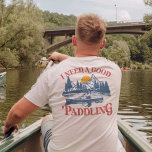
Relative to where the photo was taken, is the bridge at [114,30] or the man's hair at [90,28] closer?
the man's hair at [90,28]

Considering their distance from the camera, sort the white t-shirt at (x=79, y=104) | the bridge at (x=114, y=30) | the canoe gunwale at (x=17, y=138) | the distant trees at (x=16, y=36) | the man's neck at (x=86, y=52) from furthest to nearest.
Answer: the bridge at (x=114, y=30) → the distant trees at (x=16, y=36) → the canoe gunwale at (x=17, y=138) → the man's neck at (x=86, y=52) → the white t-shirt at (x=79, y=104)

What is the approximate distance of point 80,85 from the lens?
150 cm

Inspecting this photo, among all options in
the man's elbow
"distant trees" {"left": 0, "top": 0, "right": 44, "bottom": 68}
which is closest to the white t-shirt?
the man's elbow

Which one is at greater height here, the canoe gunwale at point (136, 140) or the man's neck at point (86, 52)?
the man's neck at point (86, 52)

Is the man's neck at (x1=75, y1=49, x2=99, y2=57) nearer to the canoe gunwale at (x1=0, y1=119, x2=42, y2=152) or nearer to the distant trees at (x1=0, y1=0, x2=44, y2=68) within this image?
the canoe gunwale at (x1=0, y1=119, x2=42, y2=152)

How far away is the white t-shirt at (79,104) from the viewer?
1.49 meters

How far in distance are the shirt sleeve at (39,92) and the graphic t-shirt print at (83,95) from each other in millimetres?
109

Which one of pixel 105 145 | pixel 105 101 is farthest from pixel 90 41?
pixel 105 145

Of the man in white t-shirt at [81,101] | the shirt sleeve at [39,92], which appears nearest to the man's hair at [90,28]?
the man in white t-shirt at [81,101]

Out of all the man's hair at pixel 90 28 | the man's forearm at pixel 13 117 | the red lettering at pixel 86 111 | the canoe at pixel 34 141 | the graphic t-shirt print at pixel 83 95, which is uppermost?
the man's hair at pixel 90 28

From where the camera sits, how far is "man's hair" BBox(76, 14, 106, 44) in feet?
5.02

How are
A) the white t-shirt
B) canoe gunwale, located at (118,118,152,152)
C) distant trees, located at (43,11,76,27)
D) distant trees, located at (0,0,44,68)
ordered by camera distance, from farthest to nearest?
distant trees, located at (43,11,76,27) < distant trees, located at (0,0,44,68) < canoe gunwale, located at (118,118,152,152) < the white t-shirt

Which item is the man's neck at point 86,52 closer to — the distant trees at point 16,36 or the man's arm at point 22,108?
the man's arm at point 22,108

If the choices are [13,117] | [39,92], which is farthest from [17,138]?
[39,92]
